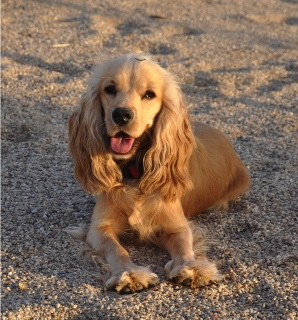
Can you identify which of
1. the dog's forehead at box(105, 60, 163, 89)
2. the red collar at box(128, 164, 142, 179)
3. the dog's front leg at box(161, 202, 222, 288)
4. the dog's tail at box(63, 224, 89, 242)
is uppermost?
the dog's forehead at box(105, 60, 163, 89)

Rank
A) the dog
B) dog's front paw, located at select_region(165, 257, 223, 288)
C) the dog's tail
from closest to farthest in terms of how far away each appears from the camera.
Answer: dog's front paw, located at select_region(165, 257, 223, 288) < the dog < the dog's tail

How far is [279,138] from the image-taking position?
5.21 metres

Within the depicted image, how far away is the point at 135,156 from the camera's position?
369cm

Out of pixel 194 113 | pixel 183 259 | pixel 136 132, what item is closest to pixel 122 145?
pixel 136 132

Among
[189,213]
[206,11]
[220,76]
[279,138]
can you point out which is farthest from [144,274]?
[206,11]

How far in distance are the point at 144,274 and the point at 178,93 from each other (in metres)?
0.98

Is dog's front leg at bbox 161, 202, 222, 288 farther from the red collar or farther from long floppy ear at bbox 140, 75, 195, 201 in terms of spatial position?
the red collar

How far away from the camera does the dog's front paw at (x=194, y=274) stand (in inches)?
131

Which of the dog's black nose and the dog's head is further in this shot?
the dog's head

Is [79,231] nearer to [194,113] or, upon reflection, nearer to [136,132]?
[136,132]

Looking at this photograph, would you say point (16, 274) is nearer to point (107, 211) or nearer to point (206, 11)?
point (107, 211)

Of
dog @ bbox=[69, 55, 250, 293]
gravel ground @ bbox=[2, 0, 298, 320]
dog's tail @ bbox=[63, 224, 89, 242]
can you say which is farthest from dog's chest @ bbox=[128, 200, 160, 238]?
dog's tail @ bbox=[63, 224, 89, 242]

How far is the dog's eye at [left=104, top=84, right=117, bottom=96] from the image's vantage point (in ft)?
11.7

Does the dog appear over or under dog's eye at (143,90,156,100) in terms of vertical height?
under
